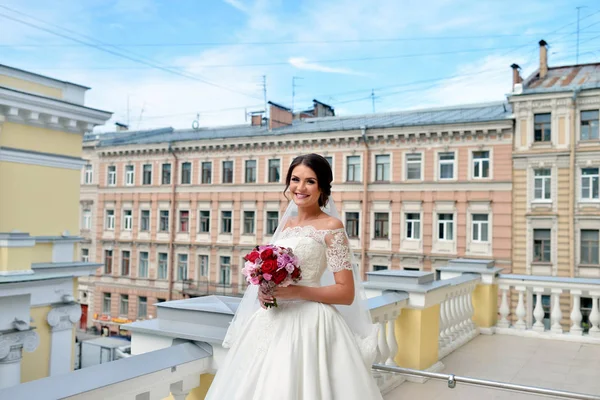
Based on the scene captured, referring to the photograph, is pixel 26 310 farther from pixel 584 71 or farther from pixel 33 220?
pixel 584 71

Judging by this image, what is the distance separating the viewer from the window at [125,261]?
3109 centimetres

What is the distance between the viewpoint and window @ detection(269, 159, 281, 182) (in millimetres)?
26734

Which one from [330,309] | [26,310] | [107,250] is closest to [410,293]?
[330,309]

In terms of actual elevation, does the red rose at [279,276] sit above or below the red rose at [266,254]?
below

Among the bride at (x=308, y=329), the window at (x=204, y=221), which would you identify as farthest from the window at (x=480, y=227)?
the bride at (x=308, y=329)

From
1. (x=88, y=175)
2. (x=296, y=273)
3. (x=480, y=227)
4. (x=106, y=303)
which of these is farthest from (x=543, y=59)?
(x=106, y=303)

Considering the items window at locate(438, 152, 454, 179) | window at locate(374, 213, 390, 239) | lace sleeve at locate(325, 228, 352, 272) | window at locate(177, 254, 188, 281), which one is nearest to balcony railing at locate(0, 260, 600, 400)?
lace sleeve at locate(325, 228, 352, 272)

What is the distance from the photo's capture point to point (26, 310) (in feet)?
23.0

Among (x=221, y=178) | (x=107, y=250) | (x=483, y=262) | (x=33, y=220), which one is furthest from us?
(x=107, y=250)

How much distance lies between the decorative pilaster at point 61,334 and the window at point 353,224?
16.8 m

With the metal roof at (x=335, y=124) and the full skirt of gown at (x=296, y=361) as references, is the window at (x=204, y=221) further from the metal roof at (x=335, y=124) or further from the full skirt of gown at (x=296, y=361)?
the full skirt of gown at (x=296, y=361)

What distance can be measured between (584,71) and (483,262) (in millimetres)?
18824

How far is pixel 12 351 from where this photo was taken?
7141 mm

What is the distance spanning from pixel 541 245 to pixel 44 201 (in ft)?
59.4
